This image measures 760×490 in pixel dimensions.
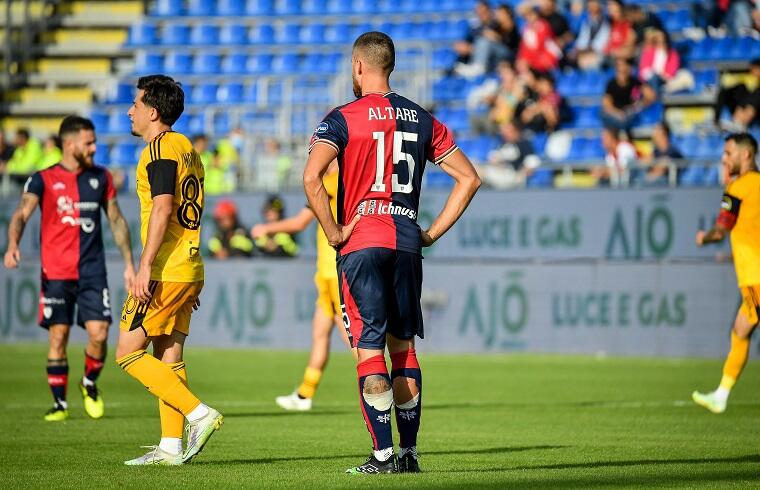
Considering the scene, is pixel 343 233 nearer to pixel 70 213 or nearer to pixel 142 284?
pixel 142 284

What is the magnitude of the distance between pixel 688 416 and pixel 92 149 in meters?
5.45

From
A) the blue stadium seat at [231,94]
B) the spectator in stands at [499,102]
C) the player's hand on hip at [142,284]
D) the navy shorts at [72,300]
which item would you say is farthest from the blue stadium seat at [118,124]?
the player's hand on hip at [142,284]

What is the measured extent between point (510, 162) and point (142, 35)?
38.5 ft

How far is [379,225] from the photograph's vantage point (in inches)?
297

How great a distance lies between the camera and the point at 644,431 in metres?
10.7

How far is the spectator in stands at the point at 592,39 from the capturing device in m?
24.5

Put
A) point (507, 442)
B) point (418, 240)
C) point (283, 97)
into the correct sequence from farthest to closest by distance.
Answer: point (283, 97) → point (507, 442) → point (418, 240)

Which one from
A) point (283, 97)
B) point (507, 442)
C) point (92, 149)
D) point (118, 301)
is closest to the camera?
point (507, 442)

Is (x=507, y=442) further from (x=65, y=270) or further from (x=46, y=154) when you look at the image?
(x=46, y=154)

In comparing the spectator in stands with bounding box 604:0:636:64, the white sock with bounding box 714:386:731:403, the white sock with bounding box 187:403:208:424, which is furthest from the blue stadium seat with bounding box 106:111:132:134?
Result: the white sock with bounding box 187:403:208:424

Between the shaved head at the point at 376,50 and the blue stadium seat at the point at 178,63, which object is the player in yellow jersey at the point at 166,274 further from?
the blue stadium seat at the point at 178,63

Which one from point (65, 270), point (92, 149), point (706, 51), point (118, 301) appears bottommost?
point (118, 301)

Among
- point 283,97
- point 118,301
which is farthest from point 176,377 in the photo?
point 283,97

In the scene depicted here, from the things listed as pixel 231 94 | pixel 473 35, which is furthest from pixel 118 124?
pixel 473 35
